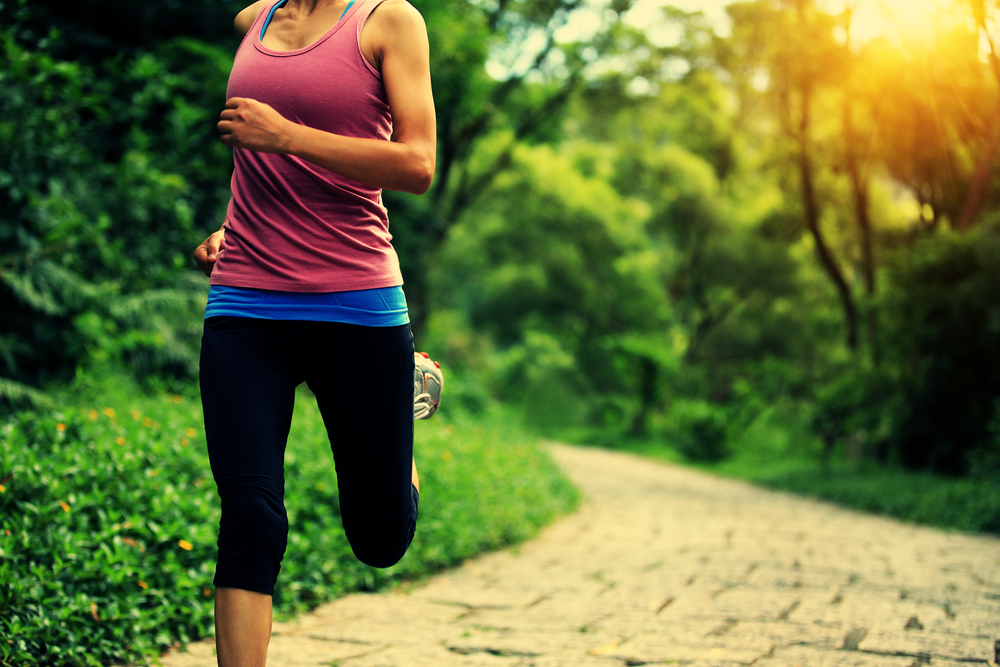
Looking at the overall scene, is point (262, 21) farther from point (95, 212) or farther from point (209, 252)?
point (95, 212)

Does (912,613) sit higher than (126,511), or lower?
lower

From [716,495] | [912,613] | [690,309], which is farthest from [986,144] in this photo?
[690,309]

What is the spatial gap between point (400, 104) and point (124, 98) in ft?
22.7

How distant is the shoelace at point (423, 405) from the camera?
2.21 meters

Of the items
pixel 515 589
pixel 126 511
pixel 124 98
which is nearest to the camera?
pixel 126 511

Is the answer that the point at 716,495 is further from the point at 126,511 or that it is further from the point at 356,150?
A: the point at 356,150

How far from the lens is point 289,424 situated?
1808 mm

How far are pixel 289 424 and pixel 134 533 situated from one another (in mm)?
1812

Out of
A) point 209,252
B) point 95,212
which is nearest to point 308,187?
point 209,252

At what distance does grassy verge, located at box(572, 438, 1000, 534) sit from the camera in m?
7.90

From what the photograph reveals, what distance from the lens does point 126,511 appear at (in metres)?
3.31

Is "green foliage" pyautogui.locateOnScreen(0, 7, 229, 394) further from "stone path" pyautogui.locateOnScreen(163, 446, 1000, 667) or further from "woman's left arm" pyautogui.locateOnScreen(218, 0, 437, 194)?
"woman's left arm" pyautogui.locateOnScreen(218, 0, 437, 194)

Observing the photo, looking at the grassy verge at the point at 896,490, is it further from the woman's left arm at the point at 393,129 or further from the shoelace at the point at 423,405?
the woman's left arm at the point at 393,129

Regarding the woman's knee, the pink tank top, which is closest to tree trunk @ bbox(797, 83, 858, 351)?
the pink tank top
